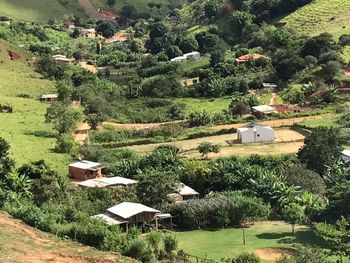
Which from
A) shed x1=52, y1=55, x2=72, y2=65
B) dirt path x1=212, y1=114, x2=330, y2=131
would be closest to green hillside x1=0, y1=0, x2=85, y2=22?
shed x1=52, y1=55, x2=72, y2=65

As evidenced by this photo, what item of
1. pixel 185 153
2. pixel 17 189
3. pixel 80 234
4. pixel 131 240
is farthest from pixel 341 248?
pixel 185 153

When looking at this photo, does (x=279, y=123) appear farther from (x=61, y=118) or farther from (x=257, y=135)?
(x=61, y=118)

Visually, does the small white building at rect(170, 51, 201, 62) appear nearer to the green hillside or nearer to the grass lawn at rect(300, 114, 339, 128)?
the grass lawn at rect(300, 114, 339, 128)

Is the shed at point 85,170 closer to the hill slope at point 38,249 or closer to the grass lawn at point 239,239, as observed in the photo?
the grass lawn at point 239,239

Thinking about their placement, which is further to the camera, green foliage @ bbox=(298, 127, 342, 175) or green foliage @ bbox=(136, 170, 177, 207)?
green foliage @ bbox=(298, 127, 342, 175)

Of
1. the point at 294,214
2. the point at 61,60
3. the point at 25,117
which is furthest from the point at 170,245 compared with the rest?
the point at 61,60
